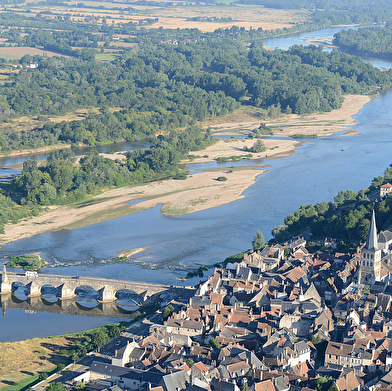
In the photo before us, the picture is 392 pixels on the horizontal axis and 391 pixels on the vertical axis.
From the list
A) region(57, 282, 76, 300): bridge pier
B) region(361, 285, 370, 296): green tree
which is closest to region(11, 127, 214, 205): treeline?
region(57, 282, 76, 300): bridge pier

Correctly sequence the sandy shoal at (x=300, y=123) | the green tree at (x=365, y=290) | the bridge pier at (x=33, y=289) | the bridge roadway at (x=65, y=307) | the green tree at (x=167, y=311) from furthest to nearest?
the sandy shoal at (x=300, y=123) < the bridge pier at (x=33, y=289) < the bridge roadway at (x=65, y=307) < the green tree at (x=365, y=290) < the green tree at (x=167, y=311)

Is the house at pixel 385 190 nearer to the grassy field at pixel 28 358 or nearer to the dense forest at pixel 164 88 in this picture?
the grassy field at pixel 28 358

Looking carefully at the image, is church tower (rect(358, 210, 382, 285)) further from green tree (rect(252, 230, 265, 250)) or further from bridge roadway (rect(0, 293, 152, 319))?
bridge roadway (rect(0, 293, 152, 319))

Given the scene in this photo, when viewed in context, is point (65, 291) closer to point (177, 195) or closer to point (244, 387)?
point (244, 387)

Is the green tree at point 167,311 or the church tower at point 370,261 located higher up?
the church tower at point 370,261

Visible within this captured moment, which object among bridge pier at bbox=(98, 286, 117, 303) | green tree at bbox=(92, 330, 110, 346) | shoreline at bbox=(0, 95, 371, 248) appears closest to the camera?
green tree at bbox=(92, 330, 110, 346)

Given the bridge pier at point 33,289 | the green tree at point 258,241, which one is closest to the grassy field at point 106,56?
the green tree at point 258,241
